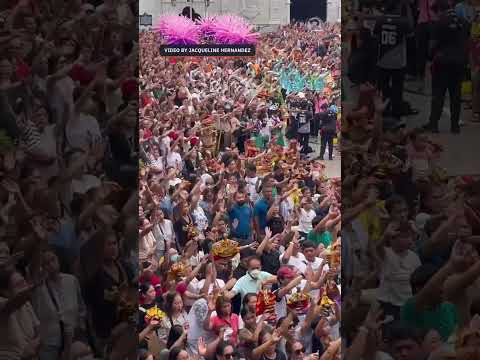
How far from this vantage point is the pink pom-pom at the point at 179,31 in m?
7.71

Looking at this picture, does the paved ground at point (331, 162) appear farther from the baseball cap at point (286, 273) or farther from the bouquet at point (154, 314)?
the bouquet at point (154, 314)

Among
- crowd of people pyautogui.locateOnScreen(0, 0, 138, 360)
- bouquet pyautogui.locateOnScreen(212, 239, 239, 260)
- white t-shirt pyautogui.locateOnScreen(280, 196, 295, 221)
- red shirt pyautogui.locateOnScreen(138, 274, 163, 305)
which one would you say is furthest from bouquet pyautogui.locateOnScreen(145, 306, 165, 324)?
white t-shirt pyautogui.locateOnScreen(280, 196, 295, 221)

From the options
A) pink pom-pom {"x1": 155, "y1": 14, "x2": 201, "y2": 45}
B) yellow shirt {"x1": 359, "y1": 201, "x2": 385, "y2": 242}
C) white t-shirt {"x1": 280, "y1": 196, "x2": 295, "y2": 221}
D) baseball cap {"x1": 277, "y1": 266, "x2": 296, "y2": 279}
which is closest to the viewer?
yellow shirt {"x1": 359, "y1": 201, "x2": 385, "y2": 242}

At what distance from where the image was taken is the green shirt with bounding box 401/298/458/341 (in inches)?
283

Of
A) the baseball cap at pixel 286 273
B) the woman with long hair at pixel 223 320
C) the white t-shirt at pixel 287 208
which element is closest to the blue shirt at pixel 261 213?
the white t-shirt at pixel 287 208

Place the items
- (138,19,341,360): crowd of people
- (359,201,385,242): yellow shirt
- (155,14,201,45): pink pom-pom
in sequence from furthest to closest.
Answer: (138,19,341,360): crowd of people → (155,14,201,45): pink pom-pom → (359,201,385,242): yellow shirt

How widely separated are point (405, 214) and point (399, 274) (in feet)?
1.45

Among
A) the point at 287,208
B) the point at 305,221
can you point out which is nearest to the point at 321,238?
the point at 305,221

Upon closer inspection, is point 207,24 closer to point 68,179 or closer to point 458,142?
point 68,179

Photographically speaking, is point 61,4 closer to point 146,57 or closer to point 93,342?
point 146,57

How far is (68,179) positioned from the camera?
7.25 metres

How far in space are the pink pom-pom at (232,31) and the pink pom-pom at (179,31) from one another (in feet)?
0.48

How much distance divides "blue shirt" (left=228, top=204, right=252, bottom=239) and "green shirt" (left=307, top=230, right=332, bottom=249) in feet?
1.67

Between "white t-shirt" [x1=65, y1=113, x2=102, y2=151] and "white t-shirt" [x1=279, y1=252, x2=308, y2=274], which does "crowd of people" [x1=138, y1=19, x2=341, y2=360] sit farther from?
"white t-shirt" [x1=65, y1=113, x2=102, y2=151]
